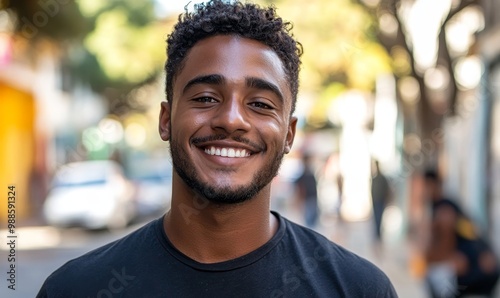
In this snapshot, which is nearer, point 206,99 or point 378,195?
point 206,99

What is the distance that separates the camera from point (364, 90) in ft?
75.0

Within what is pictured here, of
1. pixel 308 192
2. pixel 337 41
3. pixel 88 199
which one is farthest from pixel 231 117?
pixel 88 199

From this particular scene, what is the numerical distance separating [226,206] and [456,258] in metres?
4.36

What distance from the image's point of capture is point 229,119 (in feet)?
7.76

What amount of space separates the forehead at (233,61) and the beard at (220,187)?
234mm

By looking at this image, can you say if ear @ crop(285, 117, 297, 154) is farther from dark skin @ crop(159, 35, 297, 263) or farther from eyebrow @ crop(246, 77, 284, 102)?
eyebrow @ crop(246, 77, 284, 102)

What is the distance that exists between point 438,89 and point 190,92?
13786 mm

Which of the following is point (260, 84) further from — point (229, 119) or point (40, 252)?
point (40, 252)

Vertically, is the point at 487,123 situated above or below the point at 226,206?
above

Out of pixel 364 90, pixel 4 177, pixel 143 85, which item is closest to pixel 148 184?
pixel 143 85

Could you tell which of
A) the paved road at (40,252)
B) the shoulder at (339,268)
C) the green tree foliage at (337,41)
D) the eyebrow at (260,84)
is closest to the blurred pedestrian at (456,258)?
the shoulder at (339,268)

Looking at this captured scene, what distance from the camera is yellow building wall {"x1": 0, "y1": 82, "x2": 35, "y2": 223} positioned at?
2306 centimetres

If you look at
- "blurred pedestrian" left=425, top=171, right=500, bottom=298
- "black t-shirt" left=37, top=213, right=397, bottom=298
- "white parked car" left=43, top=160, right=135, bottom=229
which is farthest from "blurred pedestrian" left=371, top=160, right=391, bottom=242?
"black t-shirt" left=37, top=213, right=397, bottom=298

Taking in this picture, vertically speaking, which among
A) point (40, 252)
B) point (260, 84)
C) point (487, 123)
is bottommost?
point (40, 252)
